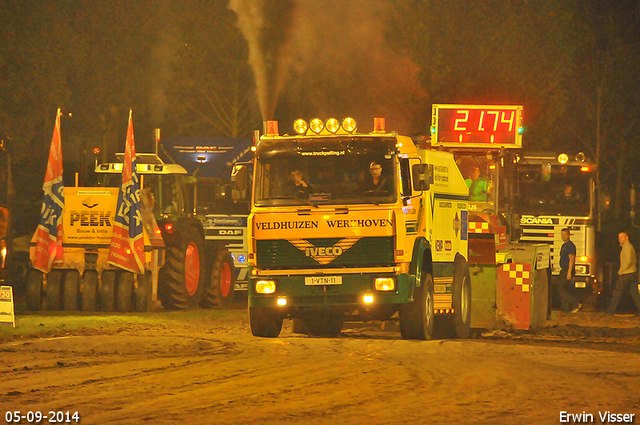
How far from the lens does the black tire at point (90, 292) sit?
2147 centimetres

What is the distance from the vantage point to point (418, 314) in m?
15.9

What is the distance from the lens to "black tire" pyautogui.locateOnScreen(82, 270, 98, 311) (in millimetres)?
21469

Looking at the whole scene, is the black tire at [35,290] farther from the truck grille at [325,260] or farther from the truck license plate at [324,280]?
the truck license plate at [324,280]

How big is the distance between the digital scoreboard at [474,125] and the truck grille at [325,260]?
5.98 meters

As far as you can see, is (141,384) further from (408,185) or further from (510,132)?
(510,132)

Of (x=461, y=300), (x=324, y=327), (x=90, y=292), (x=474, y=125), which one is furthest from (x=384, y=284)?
(x=90, y=292)

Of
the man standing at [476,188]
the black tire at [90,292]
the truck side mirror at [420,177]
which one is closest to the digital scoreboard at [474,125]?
the man standing at [476,188]

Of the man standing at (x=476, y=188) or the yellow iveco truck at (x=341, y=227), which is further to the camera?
the man standing at (x=476, y=188)

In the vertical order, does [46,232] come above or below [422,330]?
above

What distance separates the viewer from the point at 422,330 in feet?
52.6

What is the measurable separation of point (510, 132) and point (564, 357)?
7609mm

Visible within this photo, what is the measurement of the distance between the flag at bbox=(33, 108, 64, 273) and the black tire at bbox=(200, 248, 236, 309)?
13.1ft

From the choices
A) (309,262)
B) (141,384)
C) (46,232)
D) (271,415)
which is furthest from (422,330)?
(46,232)

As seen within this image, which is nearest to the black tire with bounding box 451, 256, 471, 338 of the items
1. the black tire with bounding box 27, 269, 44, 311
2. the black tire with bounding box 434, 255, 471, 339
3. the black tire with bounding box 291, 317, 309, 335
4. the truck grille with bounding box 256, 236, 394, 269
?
the black tire with bounding box 434, 255, 471, 339
